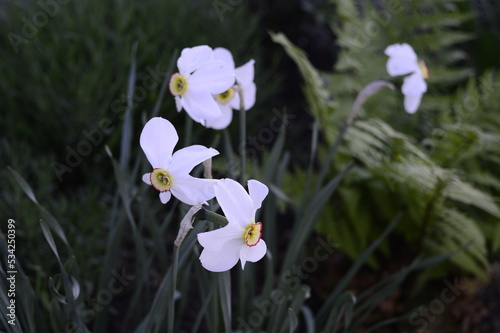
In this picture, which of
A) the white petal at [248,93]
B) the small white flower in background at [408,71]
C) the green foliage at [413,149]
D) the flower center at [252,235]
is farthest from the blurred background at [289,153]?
the flower center at [252,235]

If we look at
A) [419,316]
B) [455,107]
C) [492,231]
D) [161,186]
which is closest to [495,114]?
[455,107]

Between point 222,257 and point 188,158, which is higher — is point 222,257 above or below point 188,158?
below

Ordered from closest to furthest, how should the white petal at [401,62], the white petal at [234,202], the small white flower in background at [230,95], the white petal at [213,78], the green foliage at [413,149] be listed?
the white petal at [234,202]
the white petal at [213,78]
the small white flower in background at [230,95]
the white petal at [401,62]
the green foliage at [413,149]

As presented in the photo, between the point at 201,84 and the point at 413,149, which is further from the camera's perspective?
the point at 413,149

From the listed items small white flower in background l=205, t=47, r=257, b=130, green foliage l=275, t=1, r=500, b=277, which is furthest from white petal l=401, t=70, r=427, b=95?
small white flower in background l=205, t=47, r=257, b=130

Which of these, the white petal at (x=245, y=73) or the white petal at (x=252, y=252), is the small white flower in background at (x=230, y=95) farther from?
the white petal at (x=252, y=252)

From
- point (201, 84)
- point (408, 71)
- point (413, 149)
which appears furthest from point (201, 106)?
point (413, 149)

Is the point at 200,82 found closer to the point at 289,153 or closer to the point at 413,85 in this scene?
the point at 413,85
